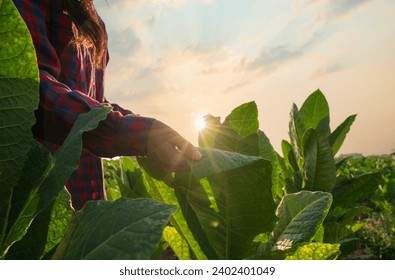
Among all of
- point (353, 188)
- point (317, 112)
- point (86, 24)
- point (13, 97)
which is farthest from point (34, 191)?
point (317, 112)

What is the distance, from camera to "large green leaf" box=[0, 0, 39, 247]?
60 cm

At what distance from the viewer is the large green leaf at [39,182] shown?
64 centimetres

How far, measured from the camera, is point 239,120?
1.06 metres

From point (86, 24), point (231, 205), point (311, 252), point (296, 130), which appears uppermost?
point (86, 24)

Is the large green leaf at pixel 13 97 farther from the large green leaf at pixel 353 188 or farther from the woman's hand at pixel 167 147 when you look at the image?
the large green leaf at pixel 353 188

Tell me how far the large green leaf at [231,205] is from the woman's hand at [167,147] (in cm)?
3

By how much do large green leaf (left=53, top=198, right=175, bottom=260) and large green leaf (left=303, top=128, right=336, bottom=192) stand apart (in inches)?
41.2

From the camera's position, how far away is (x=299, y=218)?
911 millimetres

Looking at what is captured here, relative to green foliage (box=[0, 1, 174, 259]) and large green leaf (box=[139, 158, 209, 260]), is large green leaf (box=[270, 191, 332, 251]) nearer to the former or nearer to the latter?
large green leaf (box=[139, 158, 209, 260])

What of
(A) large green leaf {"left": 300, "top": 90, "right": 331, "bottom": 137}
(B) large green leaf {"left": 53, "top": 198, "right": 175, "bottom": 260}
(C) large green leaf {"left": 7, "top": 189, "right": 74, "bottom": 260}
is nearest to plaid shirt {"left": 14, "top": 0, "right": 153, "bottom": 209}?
(C) large green leaf {"left": 7, "top": 189, "right": 74, "bottom": 260}

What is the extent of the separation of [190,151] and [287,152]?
149cm

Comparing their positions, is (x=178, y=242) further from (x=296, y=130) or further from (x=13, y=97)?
(x=296, y=130)

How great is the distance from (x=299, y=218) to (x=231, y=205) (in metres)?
0.13
